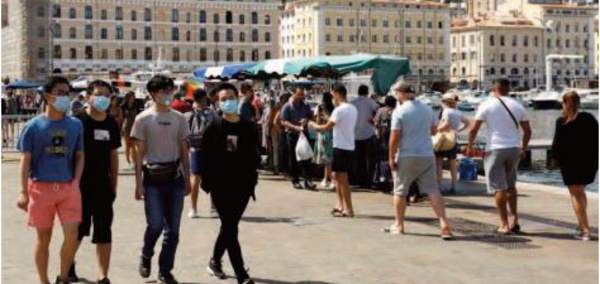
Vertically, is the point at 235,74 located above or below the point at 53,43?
below

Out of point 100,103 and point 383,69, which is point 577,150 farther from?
point 383,69

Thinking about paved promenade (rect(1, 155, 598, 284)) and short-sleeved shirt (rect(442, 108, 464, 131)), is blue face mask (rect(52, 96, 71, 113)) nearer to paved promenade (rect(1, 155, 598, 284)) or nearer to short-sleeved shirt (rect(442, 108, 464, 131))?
paved promenade (rect(1, 155, 598, 284))

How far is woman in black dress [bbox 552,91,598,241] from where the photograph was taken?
9.23m

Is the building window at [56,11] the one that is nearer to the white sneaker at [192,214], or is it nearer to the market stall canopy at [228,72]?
the market stall canopy at [228,72]

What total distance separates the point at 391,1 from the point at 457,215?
415 ft

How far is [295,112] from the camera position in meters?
13.9

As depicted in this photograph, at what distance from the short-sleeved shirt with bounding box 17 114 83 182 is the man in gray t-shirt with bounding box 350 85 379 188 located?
6743 mm

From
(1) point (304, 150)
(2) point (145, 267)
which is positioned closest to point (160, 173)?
(2) point (145, 267)

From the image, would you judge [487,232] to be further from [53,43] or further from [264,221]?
[53,43]

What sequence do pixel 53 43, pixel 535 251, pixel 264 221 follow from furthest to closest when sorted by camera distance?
pixel 53 43 → pixel 264 221 → pixel 535 251

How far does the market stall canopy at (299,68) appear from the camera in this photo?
15922mm

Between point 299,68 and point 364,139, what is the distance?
3547mm

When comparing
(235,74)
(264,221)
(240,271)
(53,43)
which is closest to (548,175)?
(235,74)

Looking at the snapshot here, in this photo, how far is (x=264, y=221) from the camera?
10.7 metres
